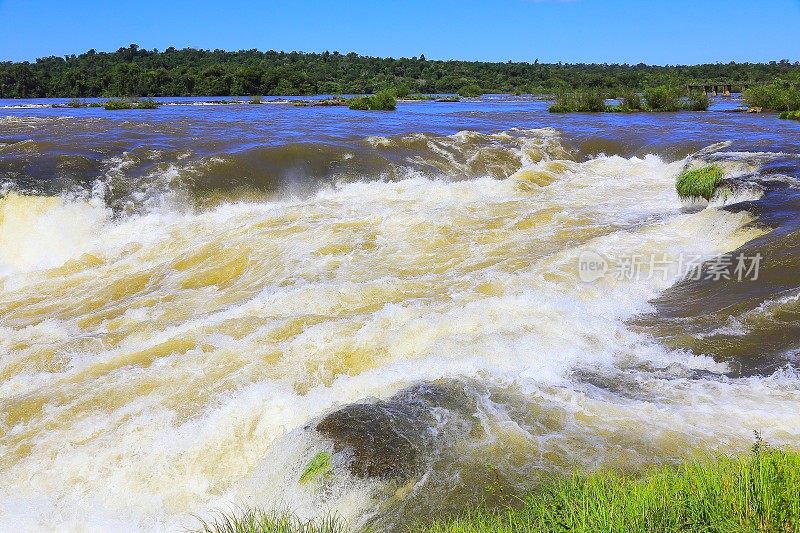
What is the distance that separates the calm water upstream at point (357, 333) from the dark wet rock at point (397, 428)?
0.07 feet

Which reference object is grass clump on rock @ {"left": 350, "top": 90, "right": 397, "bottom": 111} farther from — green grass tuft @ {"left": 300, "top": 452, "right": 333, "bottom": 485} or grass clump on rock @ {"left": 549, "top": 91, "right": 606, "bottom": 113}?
green grass tuft @ {"left": 300, "top": 452, "right": 333, "bottom": 485}

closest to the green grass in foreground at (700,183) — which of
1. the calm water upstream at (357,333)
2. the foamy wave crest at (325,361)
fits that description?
the calm water upstream at (357,333)

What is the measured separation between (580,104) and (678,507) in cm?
3611

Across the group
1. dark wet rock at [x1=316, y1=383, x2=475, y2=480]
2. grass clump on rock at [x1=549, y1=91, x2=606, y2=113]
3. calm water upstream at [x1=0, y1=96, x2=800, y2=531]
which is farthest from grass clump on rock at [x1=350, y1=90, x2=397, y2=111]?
dark wet rock at [x1=316, y1=383, x2=475, y2=480]

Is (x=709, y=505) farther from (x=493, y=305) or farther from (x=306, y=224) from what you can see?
(x=306, y=224)

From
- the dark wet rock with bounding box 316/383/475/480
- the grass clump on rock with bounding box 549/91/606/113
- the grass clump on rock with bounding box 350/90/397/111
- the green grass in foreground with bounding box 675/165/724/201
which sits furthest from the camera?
the grass clump on rock with bounding box 350/90/397/111

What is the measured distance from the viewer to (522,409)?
513cm

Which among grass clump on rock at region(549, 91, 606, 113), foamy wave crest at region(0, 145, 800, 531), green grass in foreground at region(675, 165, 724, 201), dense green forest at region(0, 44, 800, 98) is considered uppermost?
dense green forest at region(0, 44, 800, 98)

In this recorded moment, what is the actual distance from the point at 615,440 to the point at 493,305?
3.01m

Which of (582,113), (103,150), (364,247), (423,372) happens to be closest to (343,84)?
(582,113)

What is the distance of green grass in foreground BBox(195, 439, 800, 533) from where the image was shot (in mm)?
2871

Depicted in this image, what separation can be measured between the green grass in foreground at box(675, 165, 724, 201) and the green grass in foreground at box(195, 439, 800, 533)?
10227 mm

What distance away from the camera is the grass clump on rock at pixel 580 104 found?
3603 centimetres

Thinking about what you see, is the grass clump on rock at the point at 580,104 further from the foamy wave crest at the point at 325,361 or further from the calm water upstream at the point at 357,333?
the foamy wave crest at the point at 325,361
